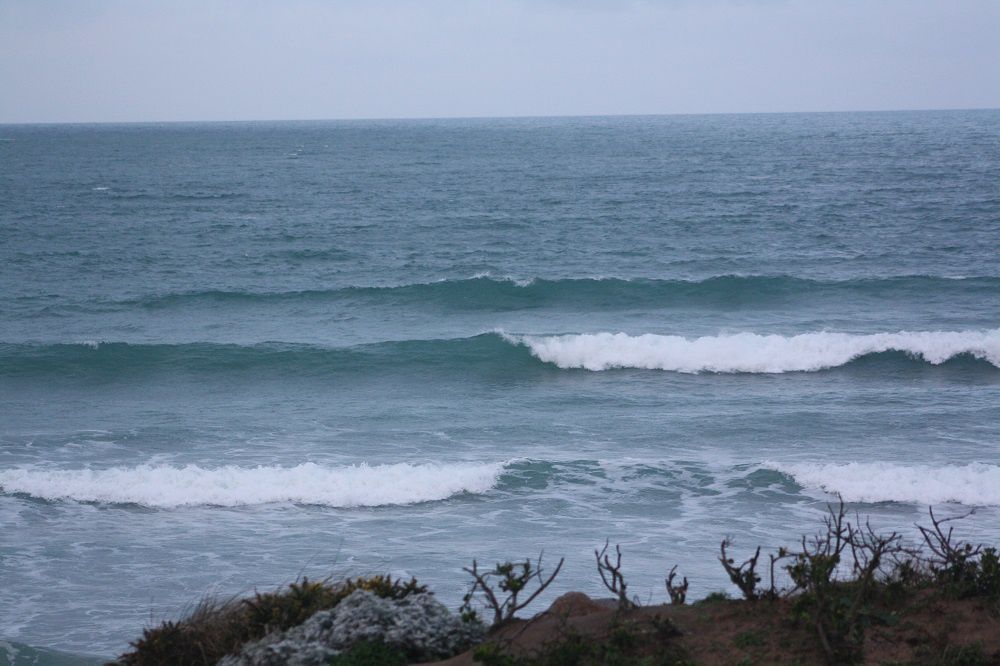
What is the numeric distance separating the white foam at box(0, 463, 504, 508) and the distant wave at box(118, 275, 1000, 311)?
13.3 m

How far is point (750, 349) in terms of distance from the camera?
2314 centimetres

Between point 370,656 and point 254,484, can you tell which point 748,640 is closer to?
point 370,656

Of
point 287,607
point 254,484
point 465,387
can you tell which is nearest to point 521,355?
point 465,387

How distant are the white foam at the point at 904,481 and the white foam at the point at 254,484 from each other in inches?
200

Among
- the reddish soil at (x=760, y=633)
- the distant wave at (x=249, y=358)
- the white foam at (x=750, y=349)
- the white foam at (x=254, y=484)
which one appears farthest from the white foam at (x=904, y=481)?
the distant wave at (x=249, y=358)

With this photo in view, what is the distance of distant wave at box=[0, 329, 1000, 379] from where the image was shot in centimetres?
2275

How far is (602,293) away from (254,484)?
53.5 feet

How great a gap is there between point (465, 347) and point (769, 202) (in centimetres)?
2601

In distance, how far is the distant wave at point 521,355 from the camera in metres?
22.8

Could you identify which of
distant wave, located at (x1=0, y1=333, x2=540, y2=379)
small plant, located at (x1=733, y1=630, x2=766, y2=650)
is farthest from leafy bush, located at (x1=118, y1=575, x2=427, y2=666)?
distant wave, located at (x1=0, y1=333, x2=540, y2=379)

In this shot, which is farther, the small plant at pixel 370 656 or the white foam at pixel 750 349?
the white foam at pixel 750 349

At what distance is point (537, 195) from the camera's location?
164 feet

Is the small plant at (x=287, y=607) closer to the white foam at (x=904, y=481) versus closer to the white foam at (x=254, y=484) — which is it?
the white foam at (x=254, y=484)

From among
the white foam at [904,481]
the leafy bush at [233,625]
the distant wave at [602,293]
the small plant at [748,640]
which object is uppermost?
the distant wave at [602,293]
